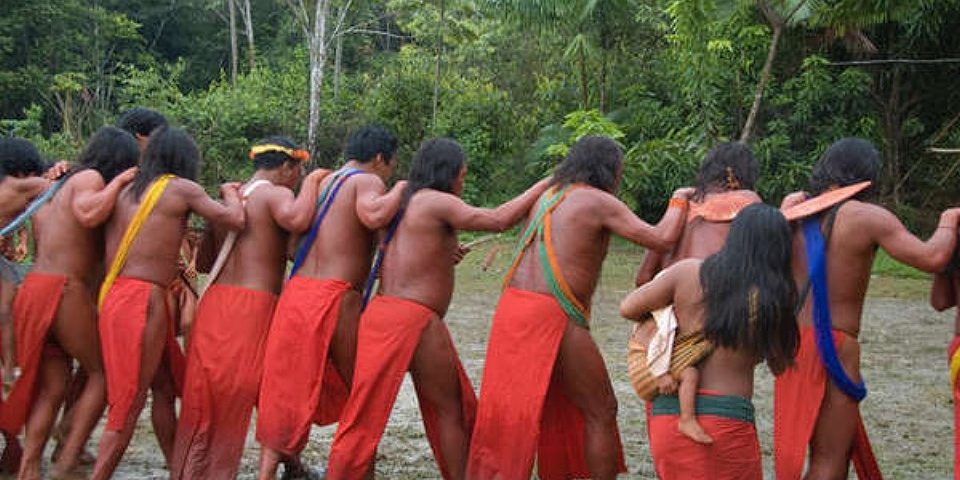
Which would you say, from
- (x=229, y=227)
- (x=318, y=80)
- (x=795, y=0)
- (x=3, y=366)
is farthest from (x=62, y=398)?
(x=318, y=80)

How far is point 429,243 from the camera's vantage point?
5648 mm

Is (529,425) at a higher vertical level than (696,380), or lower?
lower

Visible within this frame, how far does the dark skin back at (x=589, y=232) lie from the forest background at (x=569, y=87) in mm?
12179

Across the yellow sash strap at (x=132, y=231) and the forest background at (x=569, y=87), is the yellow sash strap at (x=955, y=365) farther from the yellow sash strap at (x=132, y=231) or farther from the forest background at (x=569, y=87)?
the forest background at (x=569, y=87)

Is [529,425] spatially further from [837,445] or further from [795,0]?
[795,0]

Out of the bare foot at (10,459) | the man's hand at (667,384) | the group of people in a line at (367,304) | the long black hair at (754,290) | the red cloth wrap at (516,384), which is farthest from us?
the bare foot at (10,459)

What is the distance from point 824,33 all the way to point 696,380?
16.5 metres

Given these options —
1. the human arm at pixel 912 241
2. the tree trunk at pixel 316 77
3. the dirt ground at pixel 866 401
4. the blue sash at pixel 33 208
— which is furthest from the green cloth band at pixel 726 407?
the tree trunk at pixel 316 77

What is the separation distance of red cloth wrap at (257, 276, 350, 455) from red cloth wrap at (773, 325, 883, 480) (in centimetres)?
217

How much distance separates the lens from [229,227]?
5.88 meters

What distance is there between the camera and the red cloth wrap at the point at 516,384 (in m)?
5.38

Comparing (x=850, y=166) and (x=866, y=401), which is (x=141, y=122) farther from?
(x=866, y=401)

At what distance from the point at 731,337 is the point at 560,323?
1445mm

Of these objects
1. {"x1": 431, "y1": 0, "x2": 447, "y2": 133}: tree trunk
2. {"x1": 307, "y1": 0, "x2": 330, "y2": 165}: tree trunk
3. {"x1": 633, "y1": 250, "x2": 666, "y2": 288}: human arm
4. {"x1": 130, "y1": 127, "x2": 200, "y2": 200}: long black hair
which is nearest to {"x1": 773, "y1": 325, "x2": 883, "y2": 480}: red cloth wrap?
{"x1": 633, "y1": 250, "x2": 666, "y2": 288}: human arm
